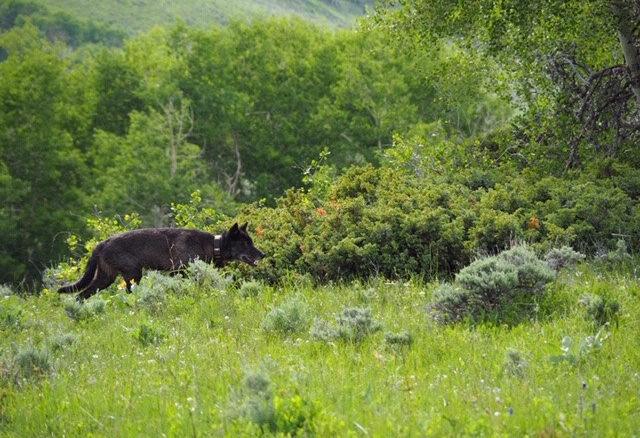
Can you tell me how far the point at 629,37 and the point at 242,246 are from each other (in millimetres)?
7631

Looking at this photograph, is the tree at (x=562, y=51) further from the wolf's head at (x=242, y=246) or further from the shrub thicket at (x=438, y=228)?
the wolf's head at (x=242, y=246)

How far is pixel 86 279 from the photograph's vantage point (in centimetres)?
1240

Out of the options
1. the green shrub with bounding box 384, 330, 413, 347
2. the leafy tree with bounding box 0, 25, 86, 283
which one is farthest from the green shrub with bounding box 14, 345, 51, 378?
the leafy tree with bounding box 0, 25, 86, 283

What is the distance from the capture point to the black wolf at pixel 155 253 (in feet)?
40.3


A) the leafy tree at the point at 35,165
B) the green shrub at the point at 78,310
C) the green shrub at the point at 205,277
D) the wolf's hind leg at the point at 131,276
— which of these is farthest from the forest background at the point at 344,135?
the green shrub at the point at 78,310

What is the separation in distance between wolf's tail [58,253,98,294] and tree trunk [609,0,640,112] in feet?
30.9

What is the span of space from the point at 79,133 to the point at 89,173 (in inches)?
206

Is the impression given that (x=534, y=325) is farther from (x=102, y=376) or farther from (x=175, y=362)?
(x=102, y=376)

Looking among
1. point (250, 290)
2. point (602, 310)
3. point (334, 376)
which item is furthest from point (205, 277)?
point (602, 310)

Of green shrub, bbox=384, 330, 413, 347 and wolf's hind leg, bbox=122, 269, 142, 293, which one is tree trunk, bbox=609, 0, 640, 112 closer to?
green shrub, bbox=384, 330, 413, 347

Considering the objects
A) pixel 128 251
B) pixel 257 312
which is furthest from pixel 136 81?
pixel 257 312

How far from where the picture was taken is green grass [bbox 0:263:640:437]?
4.74 m

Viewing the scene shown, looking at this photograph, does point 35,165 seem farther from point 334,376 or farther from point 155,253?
point 334,376

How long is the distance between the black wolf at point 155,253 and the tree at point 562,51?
540 centimetres
